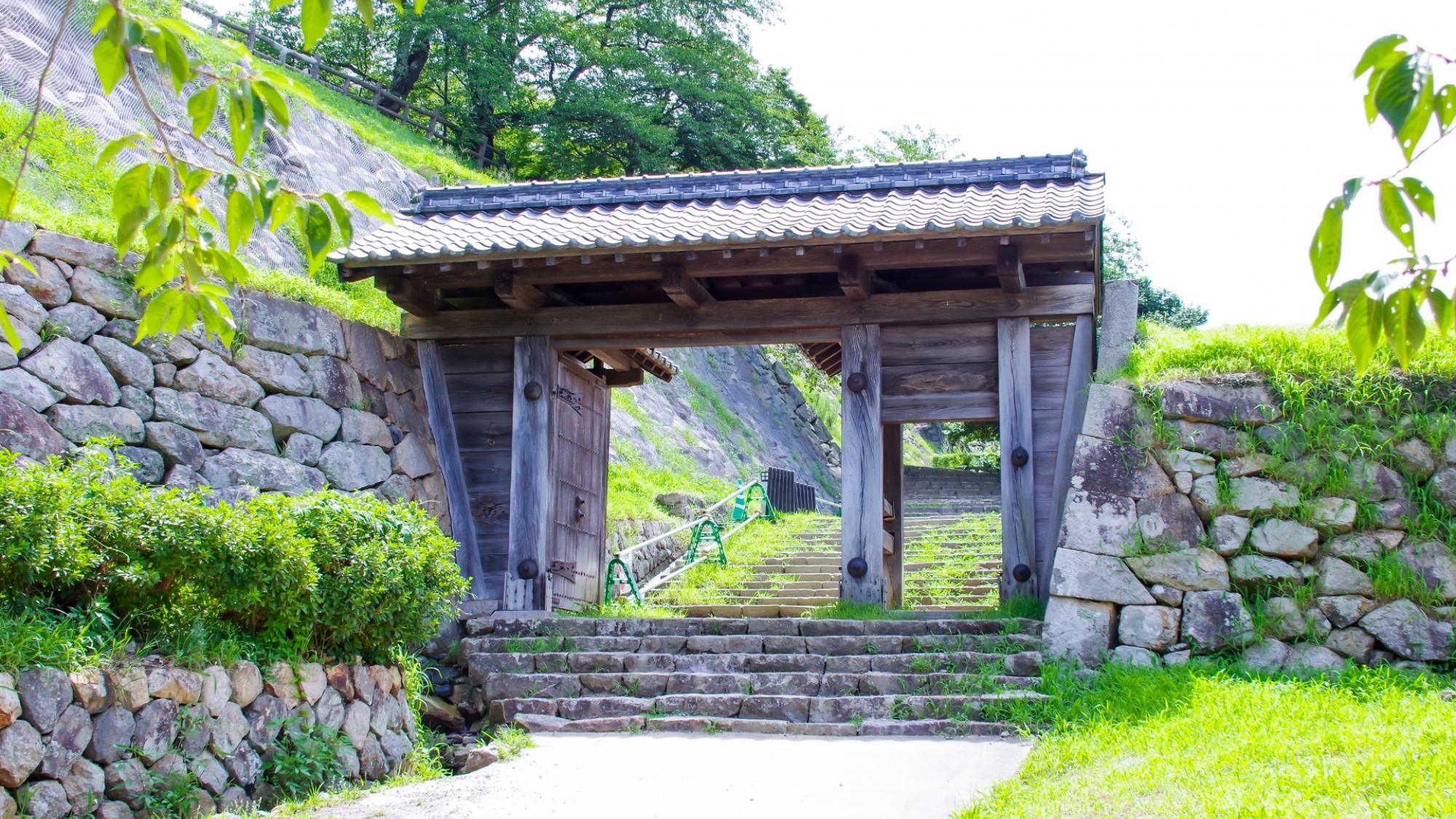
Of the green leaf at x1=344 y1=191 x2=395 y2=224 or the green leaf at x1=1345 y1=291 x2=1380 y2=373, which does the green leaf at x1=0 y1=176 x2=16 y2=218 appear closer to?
the green leaf at x1=344 y1=191 x2=395 y2=224

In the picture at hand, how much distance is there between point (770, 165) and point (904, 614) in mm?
22693

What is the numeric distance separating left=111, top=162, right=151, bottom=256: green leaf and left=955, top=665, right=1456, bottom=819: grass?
3.76 meters

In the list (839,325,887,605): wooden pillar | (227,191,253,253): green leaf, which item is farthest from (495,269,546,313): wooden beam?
(227,191,253,253): green leaf

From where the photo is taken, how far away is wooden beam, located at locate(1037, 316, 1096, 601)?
8531 mm

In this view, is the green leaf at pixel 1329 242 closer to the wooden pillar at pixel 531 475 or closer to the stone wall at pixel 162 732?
the stone wall at pixel 162 732

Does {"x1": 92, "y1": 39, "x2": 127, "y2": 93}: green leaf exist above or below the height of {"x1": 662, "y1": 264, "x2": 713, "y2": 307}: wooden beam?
below

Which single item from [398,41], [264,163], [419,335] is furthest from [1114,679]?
[398,41]

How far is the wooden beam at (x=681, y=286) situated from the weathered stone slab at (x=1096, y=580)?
3486 mm

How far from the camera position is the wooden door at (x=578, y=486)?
986 centimetres

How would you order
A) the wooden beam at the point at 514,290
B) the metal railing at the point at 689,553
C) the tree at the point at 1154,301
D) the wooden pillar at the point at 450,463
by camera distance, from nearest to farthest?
the wooden beam at the point at 514,290 → the wooden pillar at the point at 450,463 → the metal railing at the point at 689,553 → the tree at the point at 1154,301

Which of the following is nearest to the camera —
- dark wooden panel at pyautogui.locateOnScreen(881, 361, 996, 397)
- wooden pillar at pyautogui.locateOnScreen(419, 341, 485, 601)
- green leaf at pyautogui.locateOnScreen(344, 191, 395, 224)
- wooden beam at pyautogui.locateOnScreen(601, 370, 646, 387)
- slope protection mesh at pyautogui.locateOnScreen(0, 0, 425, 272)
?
green leaf at pyautogui.locateOnScreen(344, 191, 395, 224)

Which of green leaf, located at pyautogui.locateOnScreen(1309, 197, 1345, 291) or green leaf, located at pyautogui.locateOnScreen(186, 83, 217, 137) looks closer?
green leaf, located at pyautogui.locateOnScreen(1309, 197, 1345, 291)

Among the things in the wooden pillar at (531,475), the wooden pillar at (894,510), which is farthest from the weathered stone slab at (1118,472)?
the wooden pillar at (531,475)

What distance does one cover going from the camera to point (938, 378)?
356 inches
